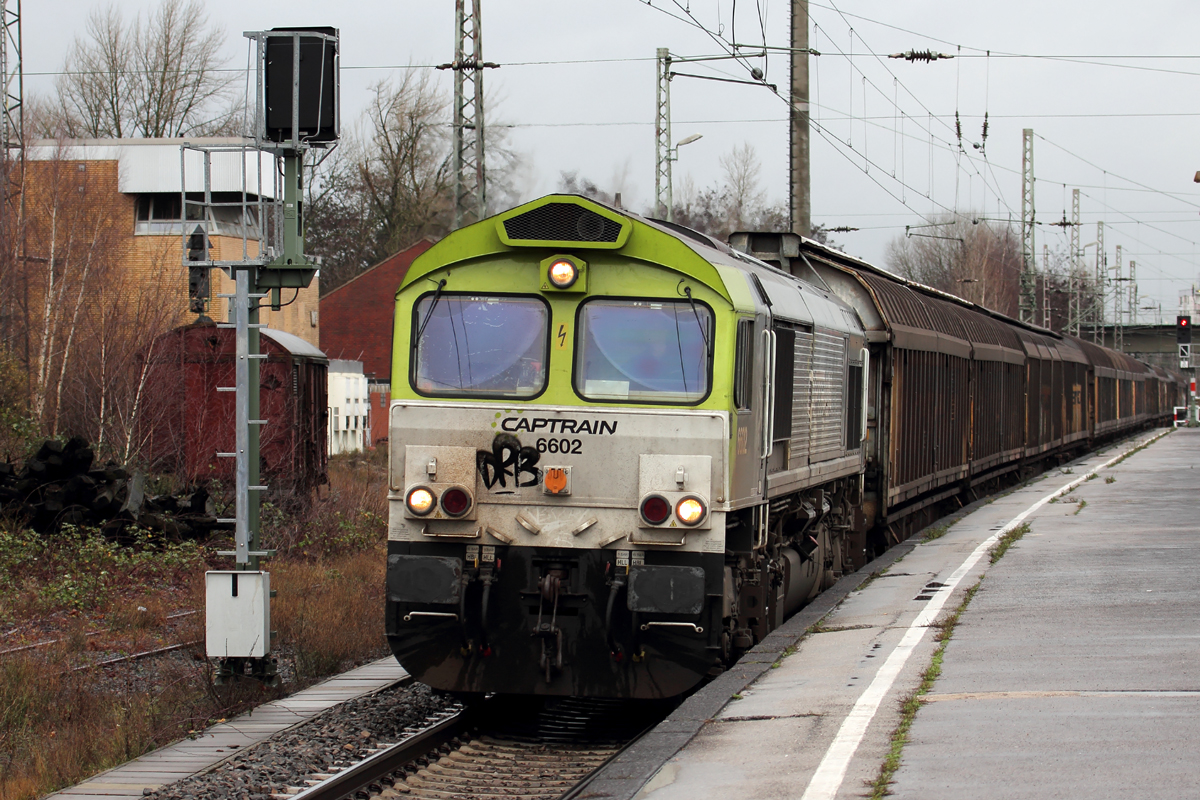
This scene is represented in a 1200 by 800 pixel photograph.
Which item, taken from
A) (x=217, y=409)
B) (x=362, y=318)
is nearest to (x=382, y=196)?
(x=362, y=318)

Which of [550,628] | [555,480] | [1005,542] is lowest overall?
[1005,542]

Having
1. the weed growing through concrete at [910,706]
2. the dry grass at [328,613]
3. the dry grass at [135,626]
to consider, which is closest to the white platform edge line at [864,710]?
the weed growing through concrete at [910,706]

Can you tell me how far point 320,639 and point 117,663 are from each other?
1534mm

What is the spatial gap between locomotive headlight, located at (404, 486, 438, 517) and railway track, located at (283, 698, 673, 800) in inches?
50.9

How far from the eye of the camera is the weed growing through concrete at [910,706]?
18.0 feet

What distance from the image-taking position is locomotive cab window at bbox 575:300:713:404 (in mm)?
8078

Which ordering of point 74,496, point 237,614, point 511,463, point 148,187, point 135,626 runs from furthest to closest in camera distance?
1. point 148,187
2. point 74,496
3. point 135,626
4. point 237,614
5. point 511,463

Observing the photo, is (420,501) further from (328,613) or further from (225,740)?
(328,613)

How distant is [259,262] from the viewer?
976cm

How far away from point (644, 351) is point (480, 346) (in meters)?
1.00

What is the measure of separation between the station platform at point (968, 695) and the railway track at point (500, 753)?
33.7 inches

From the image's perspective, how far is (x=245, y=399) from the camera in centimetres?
948

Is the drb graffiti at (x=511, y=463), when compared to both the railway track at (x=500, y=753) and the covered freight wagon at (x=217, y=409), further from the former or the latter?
the covered freight wagon at (x=217, y=409)

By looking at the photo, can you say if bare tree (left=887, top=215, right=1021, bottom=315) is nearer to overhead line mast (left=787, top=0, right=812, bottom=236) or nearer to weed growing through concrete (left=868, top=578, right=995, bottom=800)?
overhead line mast (left=787, top=0, right=812, bottom=236)
